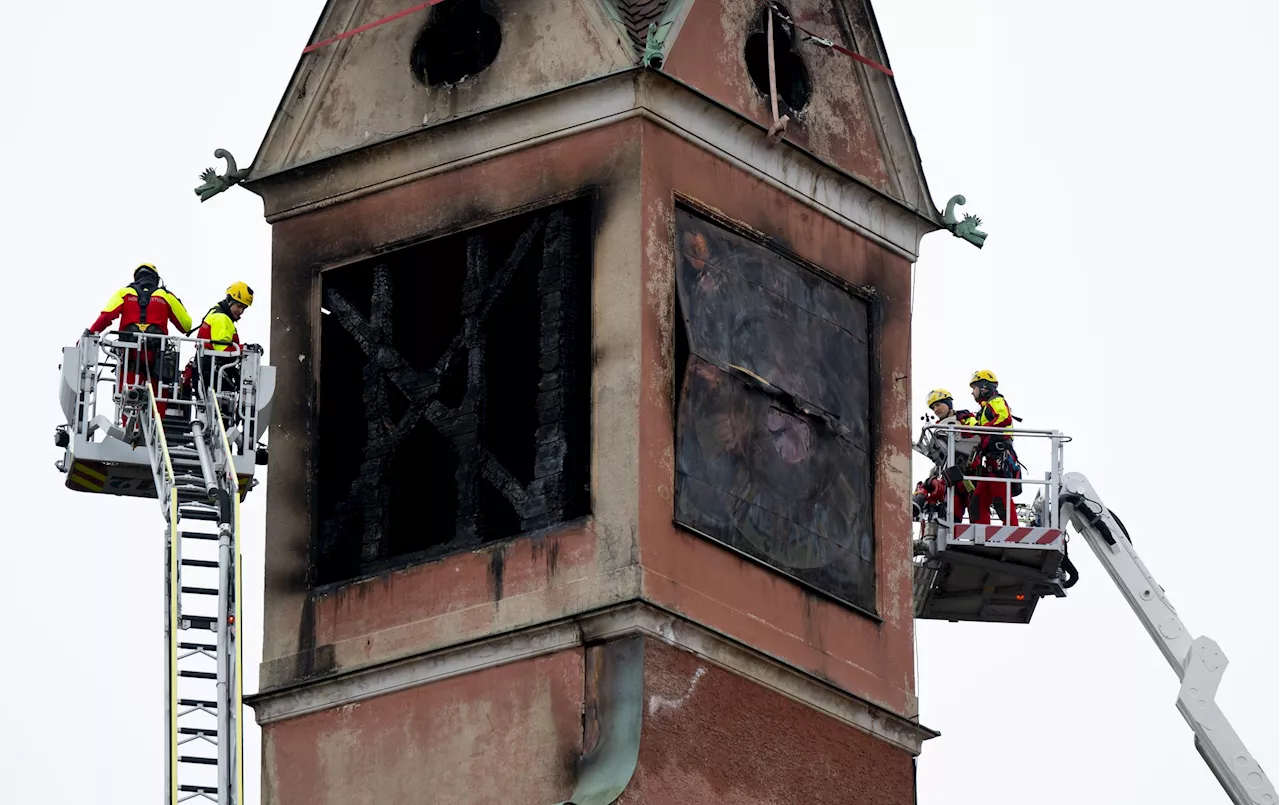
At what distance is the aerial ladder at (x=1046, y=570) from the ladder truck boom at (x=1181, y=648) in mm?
12

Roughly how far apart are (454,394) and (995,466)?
880 cm

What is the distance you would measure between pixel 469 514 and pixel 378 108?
5047 mm

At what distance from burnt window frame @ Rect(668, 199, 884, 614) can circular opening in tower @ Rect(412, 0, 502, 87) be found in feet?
9.41

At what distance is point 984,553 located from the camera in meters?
58.2

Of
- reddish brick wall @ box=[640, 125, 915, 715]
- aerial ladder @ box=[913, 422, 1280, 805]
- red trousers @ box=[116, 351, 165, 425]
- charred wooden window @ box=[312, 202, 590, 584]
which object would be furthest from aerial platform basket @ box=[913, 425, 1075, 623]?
red trousers @ box=[116, 351, 165, 425]

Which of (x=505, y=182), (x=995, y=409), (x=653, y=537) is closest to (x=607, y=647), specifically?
(x=653, y=537)

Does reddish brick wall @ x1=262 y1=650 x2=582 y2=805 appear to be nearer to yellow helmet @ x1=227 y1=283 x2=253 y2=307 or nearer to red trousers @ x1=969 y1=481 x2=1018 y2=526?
yellow helmet @ x1=227 y1=283 x2=253 y2=307

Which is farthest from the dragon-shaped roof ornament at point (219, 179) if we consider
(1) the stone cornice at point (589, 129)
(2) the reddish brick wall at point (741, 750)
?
(2) the reddish brick wall at point (741, 750)

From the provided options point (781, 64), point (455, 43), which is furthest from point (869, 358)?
point (455, 43)

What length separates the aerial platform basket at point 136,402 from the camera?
5188 cm

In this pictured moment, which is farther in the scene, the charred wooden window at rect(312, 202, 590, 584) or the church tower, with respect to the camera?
the charred wooden window at rect(312, 202, 590, 584)

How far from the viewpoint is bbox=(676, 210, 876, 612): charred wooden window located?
51438 millimetres

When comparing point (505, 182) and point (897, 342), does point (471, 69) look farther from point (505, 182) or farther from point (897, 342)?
point (897, 342)

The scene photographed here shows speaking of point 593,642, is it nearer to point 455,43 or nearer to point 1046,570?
point 455,43
